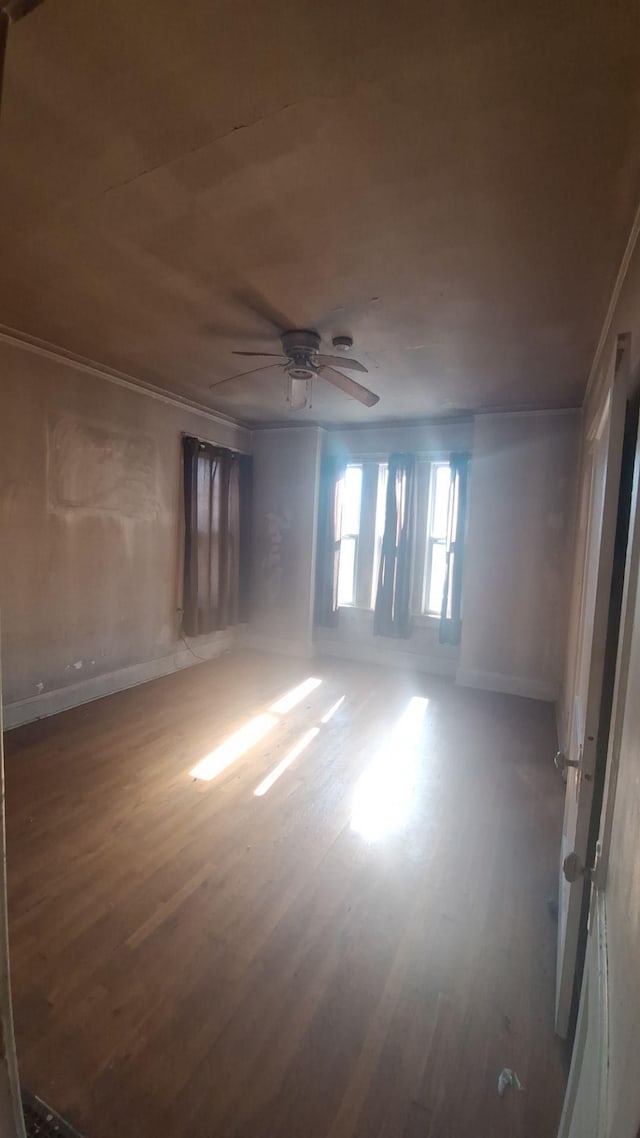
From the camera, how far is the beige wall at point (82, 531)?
10.2ft

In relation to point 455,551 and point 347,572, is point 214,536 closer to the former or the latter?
point 347,572

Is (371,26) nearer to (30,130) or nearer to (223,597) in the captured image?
(30,130)

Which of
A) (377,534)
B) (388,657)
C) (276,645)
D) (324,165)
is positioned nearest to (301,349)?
(324,165)

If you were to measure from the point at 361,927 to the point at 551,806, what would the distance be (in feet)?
4.46

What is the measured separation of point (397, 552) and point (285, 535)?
1.31 m

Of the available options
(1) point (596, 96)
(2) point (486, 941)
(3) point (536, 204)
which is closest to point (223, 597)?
(2) point (486, 941)

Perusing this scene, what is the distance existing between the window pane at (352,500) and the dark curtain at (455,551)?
3.51 ft

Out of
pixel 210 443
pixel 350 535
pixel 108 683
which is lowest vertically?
pixel 108 683

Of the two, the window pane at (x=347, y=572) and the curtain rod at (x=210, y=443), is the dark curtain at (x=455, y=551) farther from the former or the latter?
the curtain rod at (x=210, y=443)

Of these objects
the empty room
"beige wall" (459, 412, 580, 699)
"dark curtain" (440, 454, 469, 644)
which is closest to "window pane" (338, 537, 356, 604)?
"dark curtain" (440, 454, 469, 644)

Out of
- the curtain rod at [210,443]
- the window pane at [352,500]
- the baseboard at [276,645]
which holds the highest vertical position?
the curtain rod at [210,443]

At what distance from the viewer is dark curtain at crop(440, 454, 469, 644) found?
4.53 metres

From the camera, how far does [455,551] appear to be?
15.1 feet

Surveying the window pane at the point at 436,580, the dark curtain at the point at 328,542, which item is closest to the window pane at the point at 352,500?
the dark curtain at the point at 328,542
